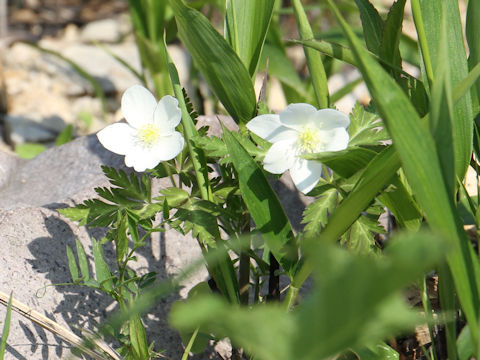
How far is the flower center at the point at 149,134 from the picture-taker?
0.99 m

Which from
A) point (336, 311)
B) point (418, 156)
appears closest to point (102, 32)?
point (418, 156)

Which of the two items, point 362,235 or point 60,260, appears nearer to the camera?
point 362,235

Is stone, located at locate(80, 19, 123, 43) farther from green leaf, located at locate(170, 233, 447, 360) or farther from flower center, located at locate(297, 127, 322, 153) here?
green leaf, located at locate(170, 233, 447, 360)

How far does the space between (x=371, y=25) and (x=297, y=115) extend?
34 cm

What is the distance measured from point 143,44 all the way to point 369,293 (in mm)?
1959

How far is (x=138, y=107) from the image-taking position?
1046mm

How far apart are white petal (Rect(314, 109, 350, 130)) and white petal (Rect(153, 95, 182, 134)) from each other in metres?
0.22

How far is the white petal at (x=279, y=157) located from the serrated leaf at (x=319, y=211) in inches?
2.8

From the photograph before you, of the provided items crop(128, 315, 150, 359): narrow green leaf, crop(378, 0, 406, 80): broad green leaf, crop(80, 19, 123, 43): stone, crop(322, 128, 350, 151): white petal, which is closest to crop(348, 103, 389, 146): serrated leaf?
crop(322, 128, 350, 151): white petal

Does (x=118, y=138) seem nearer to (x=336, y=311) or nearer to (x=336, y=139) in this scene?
(x=336, y=139)

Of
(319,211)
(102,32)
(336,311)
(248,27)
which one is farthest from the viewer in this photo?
(102,32)

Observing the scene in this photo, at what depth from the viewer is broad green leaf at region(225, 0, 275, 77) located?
1.12m

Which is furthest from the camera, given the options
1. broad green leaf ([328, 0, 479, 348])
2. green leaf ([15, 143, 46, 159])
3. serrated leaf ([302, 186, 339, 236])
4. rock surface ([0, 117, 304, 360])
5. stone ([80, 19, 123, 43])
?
stone ([80, 19, 123, 43])

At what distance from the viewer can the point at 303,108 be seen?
3.06 feet
